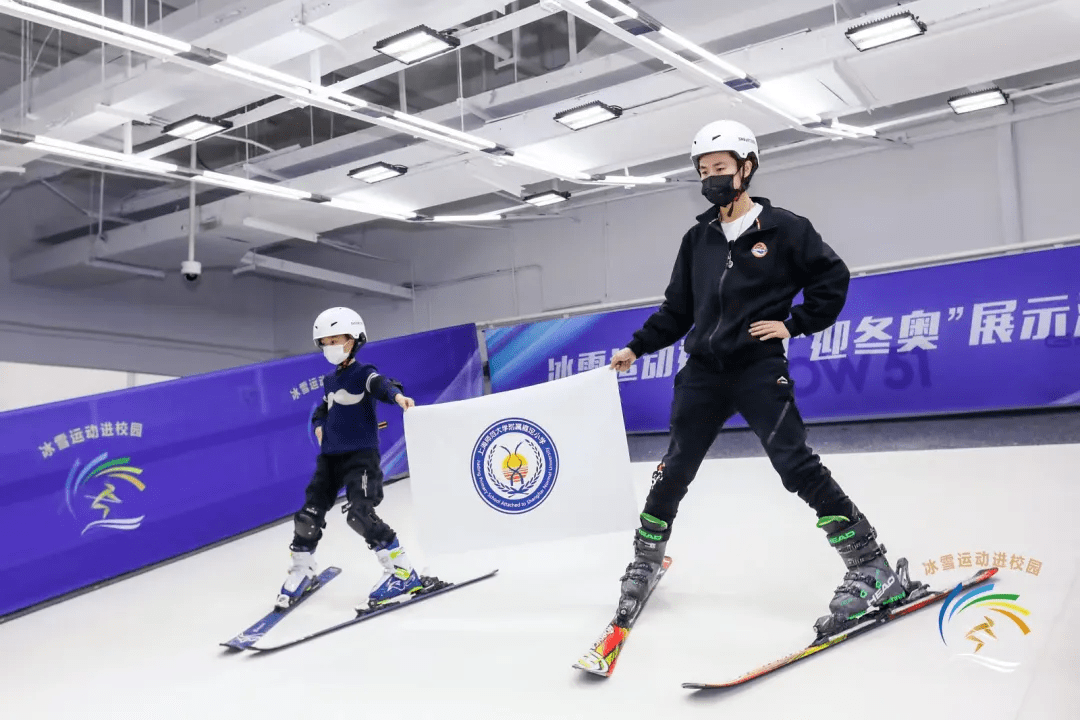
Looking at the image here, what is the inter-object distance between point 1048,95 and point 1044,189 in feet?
3.68

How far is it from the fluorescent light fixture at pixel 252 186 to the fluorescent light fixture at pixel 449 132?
2036 mm

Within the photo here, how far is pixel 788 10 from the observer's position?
26.2ft

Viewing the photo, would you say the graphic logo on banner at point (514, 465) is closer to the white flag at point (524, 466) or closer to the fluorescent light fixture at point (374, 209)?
the white flag at point (524, 466)

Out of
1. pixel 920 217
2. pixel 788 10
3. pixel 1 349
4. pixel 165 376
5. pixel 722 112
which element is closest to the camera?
pixel 788 10

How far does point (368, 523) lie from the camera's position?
14.9ft

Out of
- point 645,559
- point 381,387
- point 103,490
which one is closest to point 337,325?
point 381,387

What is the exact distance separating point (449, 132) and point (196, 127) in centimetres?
239

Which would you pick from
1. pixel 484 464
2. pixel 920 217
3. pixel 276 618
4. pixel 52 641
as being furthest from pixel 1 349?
pixel 920 217

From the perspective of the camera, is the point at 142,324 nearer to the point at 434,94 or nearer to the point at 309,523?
the point at 434,94

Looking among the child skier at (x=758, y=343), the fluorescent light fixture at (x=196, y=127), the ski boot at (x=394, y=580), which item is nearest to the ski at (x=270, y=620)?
the ski boot at (x=394, y=580)

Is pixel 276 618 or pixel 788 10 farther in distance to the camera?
pixel 788 10

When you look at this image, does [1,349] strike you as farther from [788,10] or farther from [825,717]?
[825,717]

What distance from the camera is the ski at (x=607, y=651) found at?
2.96m

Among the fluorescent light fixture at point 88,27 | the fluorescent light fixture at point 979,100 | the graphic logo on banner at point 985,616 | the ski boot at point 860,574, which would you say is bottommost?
the graphic logo on banner at point 985,616
